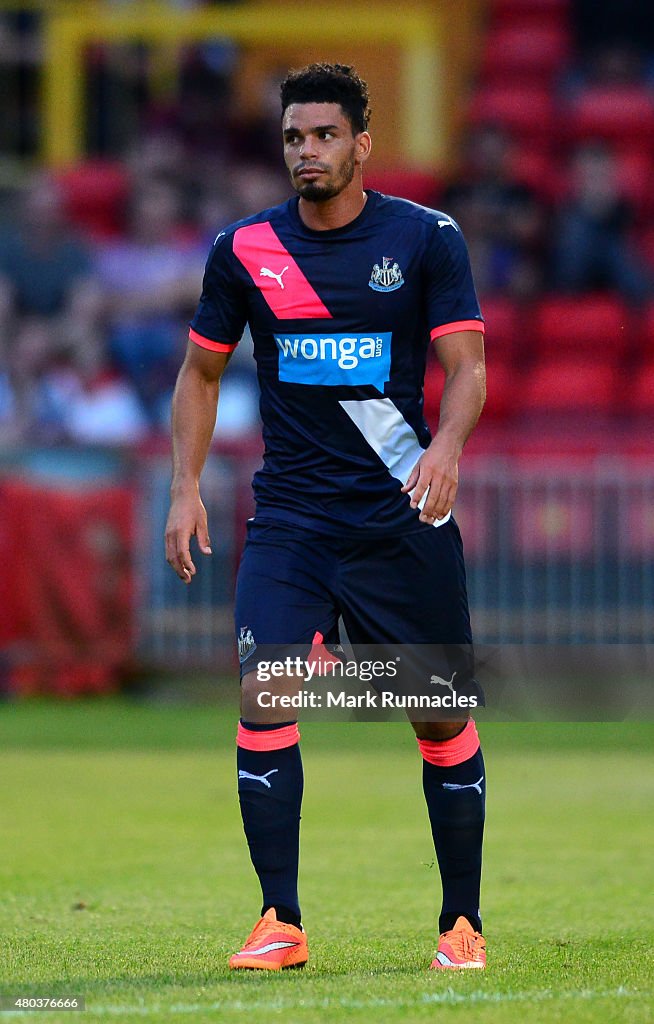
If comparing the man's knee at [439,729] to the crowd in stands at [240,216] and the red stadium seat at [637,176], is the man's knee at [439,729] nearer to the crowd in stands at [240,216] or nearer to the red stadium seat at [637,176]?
the crowd in stands at [240,216]

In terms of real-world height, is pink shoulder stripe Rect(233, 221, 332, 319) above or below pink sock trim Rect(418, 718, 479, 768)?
above

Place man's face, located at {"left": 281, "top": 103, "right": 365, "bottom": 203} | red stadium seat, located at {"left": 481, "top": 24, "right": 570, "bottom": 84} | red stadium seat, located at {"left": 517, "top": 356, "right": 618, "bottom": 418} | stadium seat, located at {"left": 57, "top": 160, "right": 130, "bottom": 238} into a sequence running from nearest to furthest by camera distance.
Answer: man's face, located at {"left": 281, "top": 103, "right": 365, "bottom": 203}
red stadium seat, located at {"left": 517, "top": 356, "right": 618, "bottom": 418}
stadium seat, located at {"left": 57, "top": 160, "right": 130, "bottom": 238}
red stadium seat, located at {"left": 481, "top": 24, "right": 570, "bottom": 84}

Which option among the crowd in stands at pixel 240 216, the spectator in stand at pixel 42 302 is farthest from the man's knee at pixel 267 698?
the spectator in stand at pixel 42 302

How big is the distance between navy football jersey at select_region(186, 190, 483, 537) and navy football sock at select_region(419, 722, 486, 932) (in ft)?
2.15

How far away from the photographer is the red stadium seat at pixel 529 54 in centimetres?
1983

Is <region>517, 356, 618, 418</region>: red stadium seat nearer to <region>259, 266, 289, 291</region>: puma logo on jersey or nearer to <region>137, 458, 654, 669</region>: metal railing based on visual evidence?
<region>137, 458, 654, 669</region>: metal railing

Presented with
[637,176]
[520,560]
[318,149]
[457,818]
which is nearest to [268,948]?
[457,818]

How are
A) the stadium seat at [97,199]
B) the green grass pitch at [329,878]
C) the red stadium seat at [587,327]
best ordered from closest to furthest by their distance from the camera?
the green grass pitch at [329,878] → the red stadium seat at [587,327] → the stadium seat at [97,199]

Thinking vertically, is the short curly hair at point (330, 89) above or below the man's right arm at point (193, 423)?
above

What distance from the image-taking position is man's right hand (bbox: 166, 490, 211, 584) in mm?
5206

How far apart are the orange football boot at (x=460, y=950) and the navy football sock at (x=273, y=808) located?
0.40 metres

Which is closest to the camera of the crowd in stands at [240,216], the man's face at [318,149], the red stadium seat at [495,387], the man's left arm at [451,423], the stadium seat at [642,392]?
the man's left arm at [451,423]

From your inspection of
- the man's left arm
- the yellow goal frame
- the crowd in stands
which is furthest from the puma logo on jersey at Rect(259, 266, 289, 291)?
the yellow goal frame

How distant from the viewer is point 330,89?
17.0 ft
